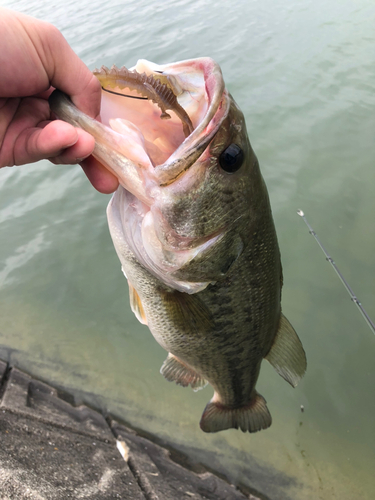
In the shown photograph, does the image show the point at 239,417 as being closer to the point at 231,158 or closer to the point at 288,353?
the point at 288,353

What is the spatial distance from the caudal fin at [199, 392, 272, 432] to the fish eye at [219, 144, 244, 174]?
5.58 feet

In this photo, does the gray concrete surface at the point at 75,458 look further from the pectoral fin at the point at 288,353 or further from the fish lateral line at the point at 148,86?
the fish lateral line at the point at 148,86

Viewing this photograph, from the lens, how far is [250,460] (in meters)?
2.88

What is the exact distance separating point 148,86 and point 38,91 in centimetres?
41

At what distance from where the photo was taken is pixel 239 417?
2.34 meters

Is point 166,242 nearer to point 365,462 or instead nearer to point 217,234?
point 217,234

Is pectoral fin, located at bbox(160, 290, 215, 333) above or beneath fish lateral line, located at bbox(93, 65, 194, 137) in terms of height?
beneath

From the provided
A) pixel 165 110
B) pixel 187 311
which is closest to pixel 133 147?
pixel 165 110

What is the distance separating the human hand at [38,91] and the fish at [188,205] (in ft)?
0.22

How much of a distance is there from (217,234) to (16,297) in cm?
348

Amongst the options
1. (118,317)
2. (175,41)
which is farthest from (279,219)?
(175,41)

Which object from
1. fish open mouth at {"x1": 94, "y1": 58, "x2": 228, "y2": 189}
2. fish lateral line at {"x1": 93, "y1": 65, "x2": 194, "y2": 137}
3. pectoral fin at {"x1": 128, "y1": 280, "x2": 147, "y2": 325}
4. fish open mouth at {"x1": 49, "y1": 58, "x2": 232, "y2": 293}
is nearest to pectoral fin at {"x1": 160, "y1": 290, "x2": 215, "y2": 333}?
fish open mouth at {"x1": 49, "y1": 58, "x2": 232, "y2": 293}

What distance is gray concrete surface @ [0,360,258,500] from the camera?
1.93 meters

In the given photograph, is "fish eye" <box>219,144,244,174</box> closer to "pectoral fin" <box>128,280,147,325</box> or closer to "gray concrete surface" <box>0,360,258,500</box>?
"pectoral fin" <box>128,280,147,325</box>
